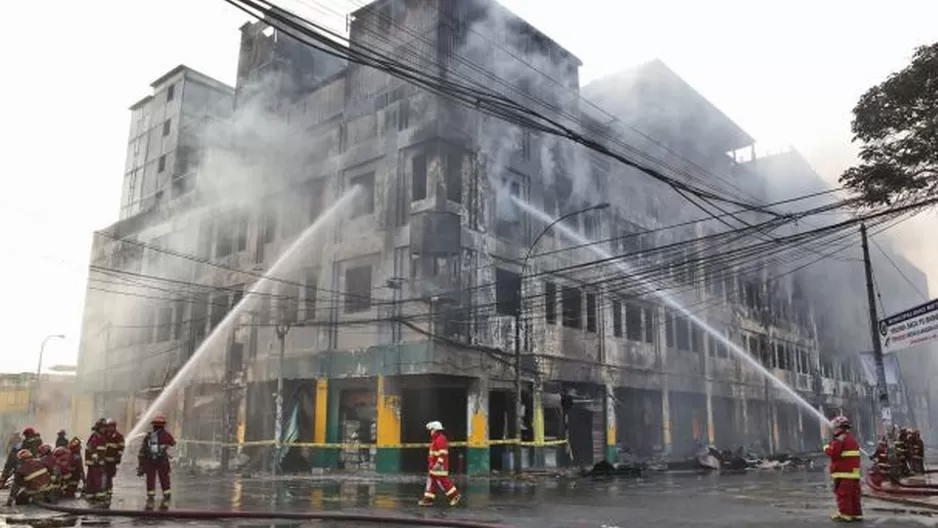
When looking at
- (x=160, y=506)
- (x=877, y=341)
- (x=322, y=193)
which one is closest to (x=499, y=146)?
(x=322, y=193)

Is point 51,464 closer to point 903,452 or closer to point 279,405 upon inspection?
point 279,405

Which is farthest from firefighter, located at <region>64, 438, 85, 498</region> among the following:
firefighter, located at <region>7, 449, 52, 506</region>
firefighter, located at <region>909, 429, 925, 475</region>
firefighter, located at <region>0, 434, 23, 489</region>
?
firefighter, located at <region>909, 429, 925, 475</region>

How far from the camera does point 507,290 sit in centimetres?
2675

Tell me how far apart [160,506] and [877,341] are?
18097mm

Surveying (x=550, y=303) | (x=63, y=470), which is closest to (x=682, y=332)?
(x=550, y=303)

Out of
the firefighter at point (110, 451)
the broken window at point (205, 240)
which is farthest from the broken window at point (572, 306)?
the firefighter at point (110, 451)

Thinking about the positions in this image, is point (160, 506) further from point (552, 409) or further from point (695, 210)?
point (695, 210)

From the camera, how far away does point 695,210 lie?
128 ft

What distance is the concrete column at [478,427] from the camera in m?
23.6

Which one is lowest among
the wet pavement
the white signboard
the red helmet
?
the wet pavement

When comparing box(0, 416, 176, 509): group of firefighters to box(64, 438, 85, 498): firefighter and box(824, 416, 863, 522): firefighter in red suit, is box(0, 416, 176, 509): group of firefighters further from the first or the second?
box(824, 416, 863, 522): firefighter in red suit

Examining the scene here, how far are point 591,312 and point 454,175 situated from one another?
9.15m

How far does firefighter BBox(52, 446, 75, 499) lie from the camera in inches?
504

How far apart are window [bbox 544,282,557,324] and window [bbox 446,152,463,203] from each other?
18.1ft
